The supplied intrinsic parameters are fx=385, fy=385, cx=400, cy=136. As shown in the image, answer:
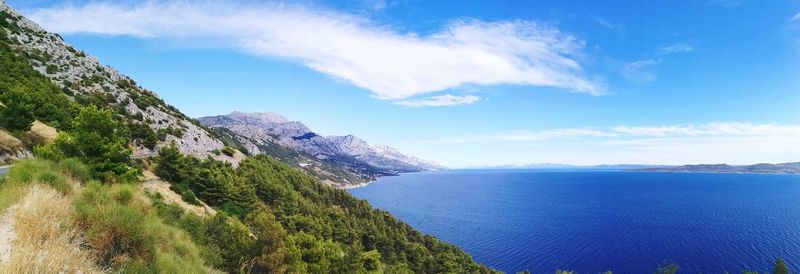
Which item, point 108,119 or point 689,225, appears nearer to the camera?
point 108,119

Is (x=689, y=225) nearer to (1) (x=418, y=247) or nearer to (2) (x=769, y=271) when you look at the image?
(2) (x=769, y=271)

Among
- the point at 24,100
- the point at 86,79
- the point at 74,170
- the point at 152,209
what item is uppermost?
the point at 86,79

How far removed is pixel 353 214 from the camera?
87.4 m

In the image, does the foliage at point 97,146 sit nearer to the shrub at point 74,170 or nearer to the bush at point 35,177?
the shrub at point 74,170

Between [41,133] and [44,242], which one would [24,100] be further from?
[44,242]

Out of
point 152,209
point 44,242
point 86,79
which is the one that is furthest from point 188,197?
point 86,79

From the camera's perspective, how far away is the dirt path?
317 inches

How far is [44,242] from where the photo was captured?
8383mm

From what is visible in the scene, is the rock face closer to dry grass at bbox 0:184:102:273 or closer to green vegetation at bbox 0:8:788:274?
green vegetation at bbox 0:8:788:274

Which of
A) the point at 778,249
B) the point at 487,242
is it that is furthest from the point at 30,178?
the point at 778,249

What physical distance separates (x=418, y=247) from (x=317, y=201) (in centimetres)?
2376

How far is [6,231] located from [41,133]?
1500 inches

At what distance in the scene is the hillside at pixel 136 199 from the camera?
1002 cm

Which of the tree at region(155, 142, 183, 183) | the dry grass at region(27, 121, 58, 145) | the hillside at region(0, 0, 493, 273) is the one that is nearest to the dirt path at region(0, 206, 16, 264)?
the hillside at region(0, 0, 493, 273)
